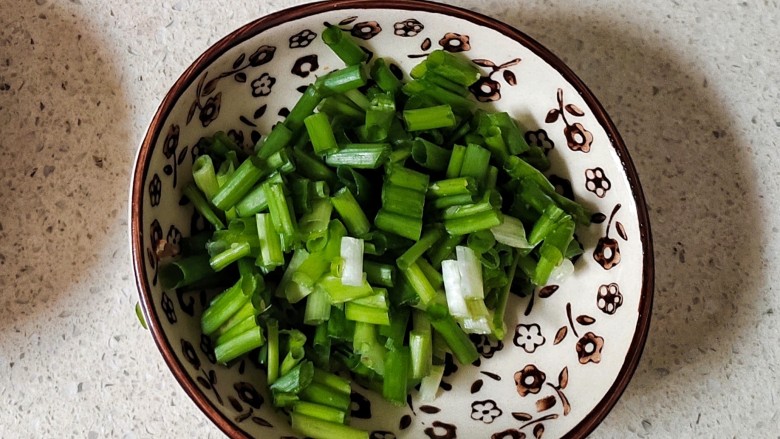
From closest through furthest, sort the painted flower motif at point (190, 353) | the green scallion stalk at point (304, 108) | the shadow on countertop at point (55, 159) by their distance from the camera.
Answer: the painted flower motif at point (190, 353), the green scallion stalk at point (304, 108), the shadow on countertop at point (55, 159)

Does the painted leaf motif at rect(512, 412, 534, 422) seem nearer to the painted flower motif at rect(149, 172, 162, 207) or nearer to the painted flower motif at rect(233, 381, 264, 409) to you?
the painted flower motif at rect(233, 381, 264, 409)

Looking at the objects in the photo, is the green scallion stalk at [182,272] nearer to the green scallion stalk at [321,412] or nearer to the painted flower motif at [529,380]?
the green scallion stalk at [321,412]

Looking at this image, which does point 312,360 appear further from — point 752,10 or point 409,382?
point 752,10

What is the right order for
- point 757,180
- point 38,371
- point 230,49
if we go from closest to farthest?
1. point 230,49
2. point 38,371
3. point 757,180

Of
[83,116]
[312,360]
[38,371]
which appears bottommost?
[38,371]

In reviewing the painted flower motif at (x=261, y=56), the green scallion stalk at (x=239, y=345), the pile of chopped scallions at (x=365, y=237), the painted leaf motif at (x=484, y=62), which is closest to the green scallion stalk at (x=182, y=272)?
the pile of chopped scallions at (x=365, y=237)

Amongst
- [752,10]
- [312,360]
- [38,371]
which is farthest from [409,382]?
[752,10]

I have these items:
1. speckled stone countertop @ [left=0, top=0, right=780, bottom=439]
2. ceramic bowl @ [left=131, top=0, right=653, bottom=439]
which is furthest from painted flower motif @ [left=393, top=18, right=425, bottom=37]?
speckled stone countertop @ [left=0, top=0, right=780, bottom=439]
